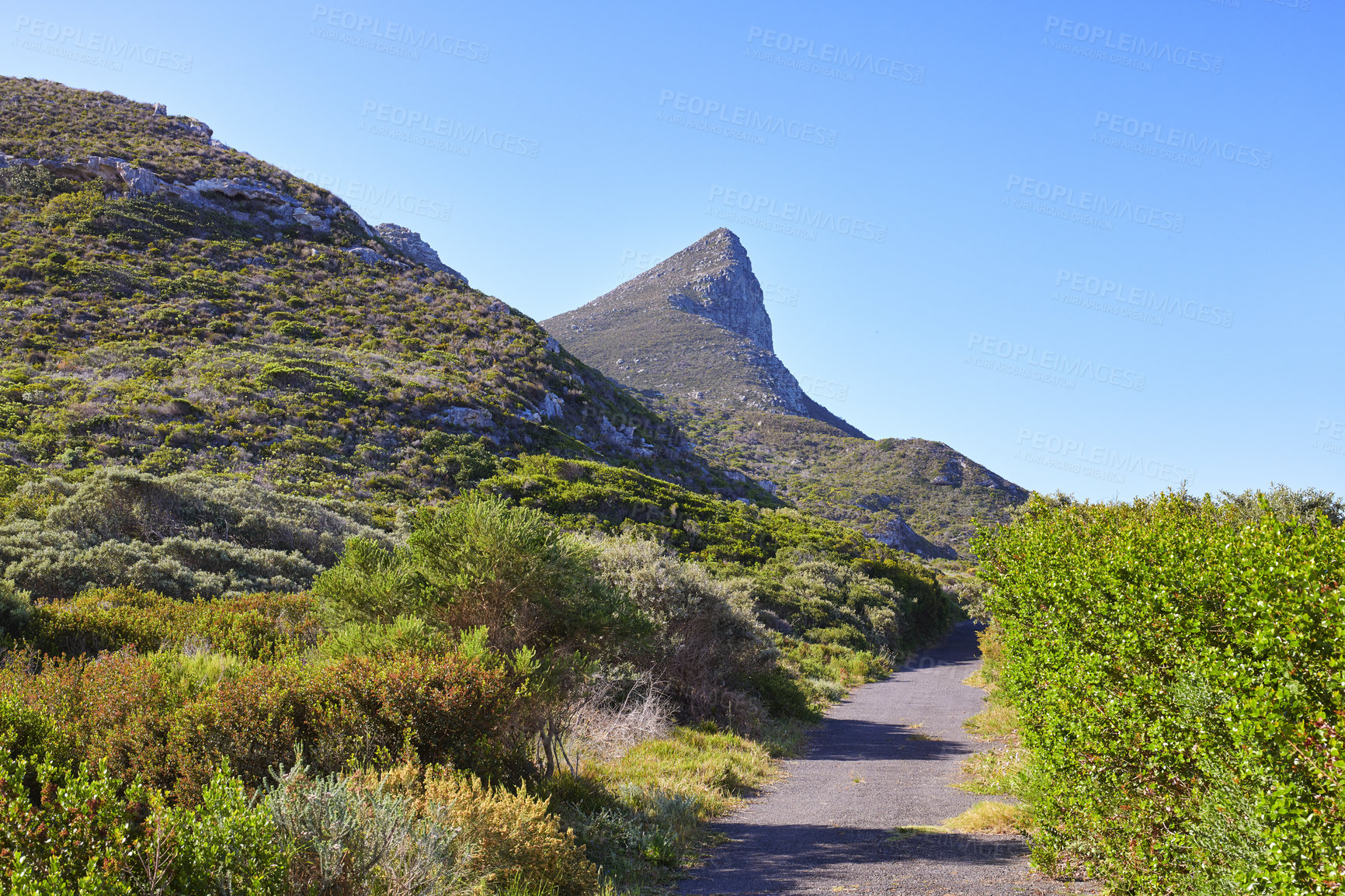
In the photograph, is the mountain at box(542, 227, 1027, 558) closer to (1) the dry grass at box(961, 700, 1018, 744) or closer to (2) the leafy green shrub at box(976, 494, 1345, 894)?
(1) the dry grass at box(961, 700, 1018, 744)

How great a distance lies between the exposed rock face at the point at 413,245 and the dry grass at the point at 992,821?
73.4m

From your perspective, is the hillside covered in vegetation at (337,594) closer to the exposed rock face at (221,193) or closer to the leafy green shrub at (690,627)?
the leafy green shrub at (690,627)

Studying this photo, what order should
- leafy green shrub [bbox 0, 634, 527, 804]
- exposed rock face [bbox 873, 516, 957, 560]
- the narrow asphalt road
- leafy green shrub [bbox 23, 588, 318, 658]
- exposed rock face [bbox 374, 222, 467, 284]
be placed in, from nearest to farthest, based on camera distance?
leafy green shrub [bbox 0, 634, 527, 804], the narrow asphalt road, leafy green shrub [bbox 23, 588, 318, 658], exposed rock face [bbox 873, 516, 957, 560], exposed rock face [bbox 374, 222, 467, 284]

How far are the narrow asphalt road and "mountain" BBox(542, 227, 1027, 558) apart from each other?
43.7 m

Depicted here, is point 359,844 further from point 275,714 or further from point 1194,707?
point 1194,707

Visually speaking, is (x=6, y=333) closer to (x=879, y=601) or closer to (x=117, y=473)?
(x=117, y=473)

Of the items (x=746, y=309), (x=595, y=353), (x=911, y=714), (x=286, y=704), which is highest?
(x=746, y=309)

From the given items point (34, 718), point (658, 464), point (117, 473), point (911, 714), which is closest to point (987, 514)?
point (658, 464)

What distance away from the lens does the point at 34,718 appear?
460 cm

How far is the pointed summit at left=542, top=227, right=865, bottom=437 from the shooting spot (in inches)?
3206

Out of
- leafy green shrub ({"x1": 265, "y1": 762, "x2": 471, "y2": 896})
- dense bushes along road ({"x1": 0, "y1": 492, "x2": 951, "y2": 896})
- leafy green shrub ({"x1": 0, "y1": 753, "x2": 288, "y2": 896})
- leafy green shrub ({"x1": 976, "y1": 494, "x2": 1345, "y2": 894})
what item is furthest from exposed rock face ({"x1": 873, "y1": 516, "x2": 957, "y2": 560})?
leafy green shrub ({"x1": 0, "y1": 753, "x2": 288, "y2": 896})

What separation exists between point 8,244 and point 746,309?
91.0 metres

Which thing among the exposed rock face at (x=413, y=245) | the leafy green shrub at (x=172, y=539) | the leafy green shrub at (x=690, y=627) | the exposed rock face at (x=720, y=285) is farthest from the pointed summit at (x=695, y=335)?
the leafy green shrub at (x=690, y=627)

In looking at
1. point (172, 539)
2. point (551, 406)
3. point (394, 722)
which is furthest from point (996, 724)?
point (551, 406)
